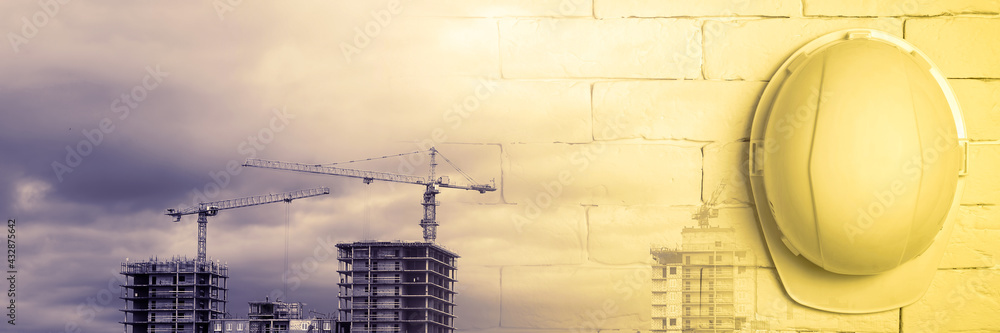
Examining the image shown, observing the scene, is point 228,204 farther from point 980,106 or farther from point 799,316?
point 980,106

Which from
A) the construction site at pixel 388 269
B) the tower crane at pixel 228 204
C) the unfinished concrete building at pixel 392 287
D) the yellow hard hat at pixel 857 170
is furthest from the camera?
the tower crane at pixel 228 204

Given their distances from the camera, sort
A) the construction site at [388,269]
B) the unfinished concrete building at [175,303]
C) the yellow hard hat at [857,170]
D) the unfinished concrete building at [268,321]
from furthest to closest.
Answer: the unfinished concrete building at [268,321] < the unfinished concrete building at [175,303] < the construction site at [388,269] < the yellow hard hat at [857,170]

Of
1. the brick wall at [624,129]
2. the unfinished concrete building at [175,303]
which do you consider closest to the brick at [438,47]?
the brick wall at [624,129]

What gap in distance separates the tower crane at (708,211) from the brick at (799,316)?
19cm

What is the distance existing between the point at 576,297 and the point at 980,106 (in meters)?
1.17

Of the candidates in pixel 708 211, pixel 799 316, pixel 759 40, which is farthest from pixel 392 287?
pixel 759 40

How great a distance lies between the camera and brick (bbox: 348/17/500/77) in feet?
6.71

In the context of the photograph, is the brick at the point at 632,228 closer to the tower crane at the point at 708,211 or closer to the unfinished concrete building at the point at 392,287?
the tower crane at the point at 708,211

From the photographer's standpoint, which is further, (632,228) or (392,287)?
(392,287)

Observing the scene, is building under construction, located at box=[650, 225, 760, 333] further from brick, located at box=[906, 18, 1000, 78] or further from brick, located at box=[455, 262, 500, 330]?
brick, located at box=[906, 18, 1000, 78]

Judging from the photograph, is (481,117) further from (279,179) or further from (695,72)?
(279,179)

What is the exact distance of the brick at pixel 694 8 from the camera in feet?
6.72

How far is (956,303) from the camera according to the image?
2.01 meters

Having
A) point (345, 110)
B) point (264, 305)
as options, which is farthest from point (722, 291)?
point (264, 305)
